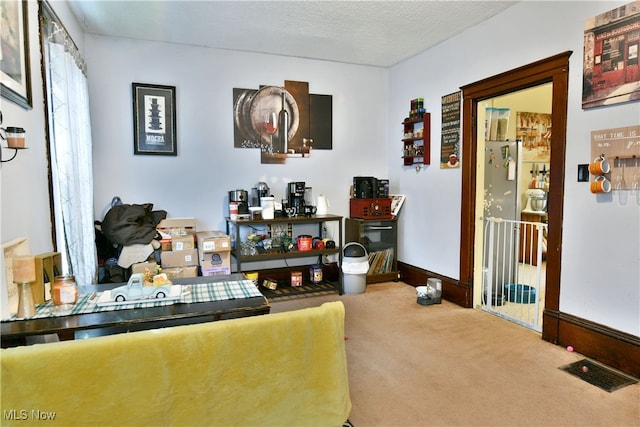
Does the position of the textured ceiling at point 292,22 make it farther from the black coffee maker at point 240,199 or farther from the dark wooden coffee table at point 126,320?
the dark wooden coffee table at point 126,320

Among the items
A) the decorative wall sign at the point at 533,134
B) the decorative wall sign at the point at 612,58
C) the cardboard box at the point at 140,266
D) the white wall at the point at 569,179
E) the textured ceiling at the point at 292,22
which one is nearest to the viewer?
the decorative wall sign at the point at 612,58

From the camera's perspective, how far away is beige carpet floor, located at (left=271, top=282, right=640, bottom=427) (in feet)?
6.91

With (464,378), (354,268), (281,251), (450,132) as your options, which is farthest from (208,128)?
A: (464,378)

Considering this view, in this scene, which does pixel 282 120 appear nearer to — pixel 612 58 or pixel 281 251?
pixel 281 251

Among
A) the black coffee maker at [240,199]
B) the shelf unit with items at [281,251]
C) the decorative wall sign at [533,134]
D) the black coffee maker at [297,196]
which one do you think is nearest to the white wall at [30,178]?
the shelf unit with items at [281,251]

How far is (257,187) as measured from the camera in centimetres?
444

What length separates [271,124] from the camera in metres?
4.57

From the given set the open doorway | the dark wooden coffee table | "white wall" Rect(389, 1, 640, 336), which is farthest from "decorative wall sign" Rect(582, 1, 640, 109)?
the dark wooden coffee table

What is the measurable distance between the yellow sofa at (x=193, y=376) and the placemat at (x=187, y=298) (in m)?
0.74

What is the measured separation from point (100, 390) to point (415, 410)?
166 centimetres

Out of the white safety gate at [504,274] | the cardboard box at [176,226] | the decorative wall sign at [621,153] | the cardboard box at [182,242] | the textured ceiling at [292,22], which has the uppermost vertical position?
the textured ceiling at [292,22]

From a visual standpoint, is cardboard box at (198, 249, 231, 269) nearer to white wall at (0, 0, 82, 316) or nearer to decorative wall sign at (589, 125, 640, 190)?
white wall at (0, 0, 82, 316)

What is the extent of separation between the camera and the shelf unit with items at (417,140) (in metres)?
4.41

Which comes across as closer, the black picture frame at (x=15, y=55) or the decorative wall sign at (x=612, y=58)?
the black picture frame at (x=15, y=55)
